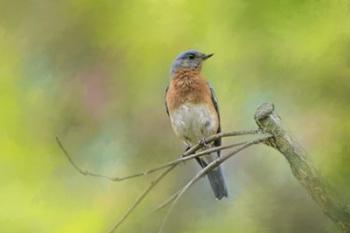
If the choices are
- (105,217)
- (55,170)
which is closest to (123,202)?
(105,217)

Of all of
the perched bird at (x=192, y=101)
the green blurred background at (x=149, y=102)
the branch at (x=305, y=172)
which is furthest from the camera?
the perched bird at (x=192, y=101)

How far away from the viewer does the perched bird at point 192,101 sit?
1914 millimetres

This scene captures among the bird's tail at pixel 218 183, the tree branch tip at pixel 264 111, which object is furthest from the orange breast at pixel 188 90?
the tree branch tip at pixel 264 111

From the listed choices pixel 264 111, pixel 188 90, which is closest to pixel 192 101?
pixel 188 90

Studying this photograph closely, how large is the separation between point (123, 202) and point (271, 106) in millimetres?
681

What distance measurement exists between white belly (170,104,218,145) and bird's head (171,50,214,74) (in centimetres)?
9

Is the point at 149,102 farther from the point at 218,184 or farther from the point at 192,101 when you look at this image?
the point at 218,184

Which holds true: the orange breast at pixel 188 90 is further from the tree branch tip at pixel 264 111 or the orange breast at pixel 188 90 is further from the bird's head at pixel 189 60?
the tree branch tip at pixel 264 111

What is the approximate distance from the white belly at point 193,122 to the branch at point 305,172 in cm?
64

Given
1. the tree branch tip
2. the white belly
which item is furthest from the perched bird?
the tree branch tip

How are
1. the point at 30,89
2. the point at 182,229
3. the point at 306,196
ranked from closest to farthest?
the point at 306,196 → the point at 182,229 → the point at 30,89

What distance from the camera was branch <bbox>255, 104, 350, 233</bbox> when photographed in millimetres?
1238

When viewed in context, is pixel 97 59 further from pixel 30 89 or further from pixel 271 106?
pixel 271 106

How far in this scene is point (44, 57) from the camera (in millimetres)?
2006
